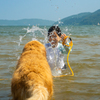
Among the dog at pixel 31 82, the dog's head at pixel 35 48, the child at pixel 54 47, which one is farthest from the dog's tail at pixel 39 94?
the child at pixel 54 47

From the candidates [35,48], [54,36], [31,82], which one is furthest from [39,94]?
[54,36]

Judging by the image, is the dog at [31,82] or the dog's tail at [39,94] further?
the dog at [31,82]

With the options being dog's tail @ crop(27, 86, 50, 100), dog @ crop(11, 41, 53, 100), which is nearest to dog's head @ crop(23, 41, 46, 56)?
dog @ crop(11, 41, 53, 100)

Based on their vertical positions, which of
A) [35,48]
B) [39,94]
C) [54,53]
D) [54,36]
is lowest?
[54,53]

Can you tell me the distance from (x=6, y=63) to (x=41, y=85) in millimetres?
4278

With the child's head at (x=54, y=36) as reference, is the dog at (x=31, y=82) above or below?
below

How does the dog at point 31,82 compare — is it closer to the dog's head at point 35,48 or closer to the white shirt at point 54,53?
the dog's head at point 35,48

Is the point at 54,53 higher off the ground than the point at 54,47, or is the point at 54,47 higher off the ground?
the point at 54,47

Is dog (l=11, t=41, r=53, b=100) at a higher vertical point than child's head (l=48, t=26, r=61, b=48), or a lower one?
lower

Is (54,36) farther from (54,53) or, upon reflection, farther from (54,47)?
(54,53)

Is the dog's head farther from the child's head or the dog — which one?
the child's head

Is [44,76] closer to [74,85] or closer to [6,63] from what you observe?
[74,85]

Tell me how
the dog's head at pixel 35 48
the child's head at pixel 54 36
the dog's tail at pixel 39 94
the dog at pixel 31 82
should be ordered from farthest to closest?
the child's head at pixel 54 36, the dog's head at pixel 35 48, the dog at pixel 31 82, the dog's tail at pixel 39 94

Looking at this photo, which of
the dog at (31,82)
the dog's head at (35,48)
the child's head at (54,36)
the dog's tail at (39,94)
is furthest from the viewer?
the child's head at (54,36)
